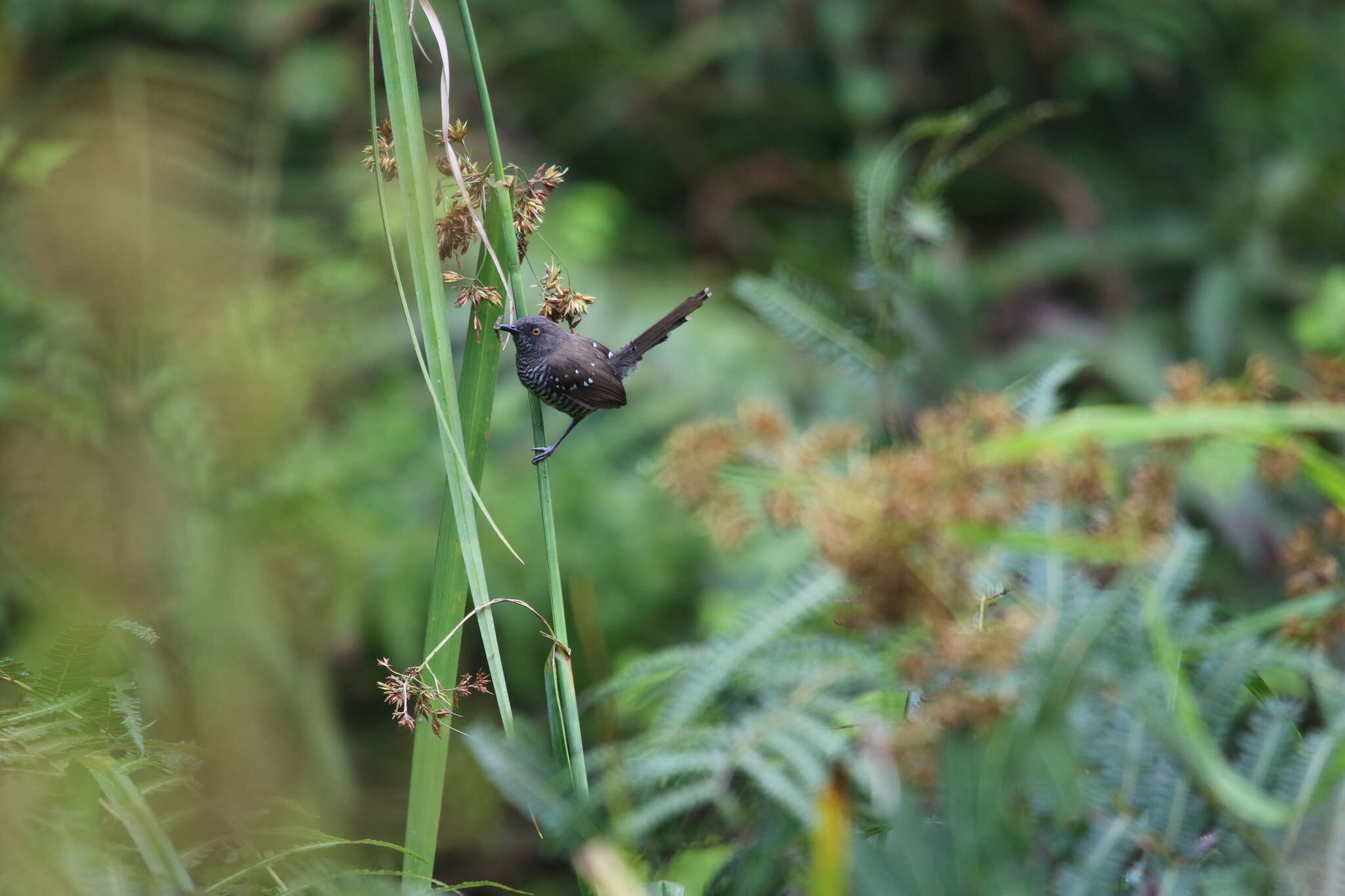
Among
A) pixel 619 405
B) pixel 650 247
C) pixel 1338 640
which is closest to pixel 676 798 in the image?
pixel 1338 640

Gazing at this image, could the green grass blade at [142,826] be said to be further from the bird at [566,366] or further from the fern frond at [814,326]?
the fern frond at [814,326]

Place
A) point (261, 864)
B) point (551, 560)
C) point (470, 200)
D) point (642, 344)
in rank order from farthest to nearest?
point (642, 344) < point (470, 200) < point (551, 560) < point (261, 864)

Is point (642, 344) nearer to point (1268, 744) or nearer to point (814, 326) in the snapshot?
point (814, 326)

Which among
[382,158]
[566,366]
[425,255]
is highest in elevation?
[382,158]

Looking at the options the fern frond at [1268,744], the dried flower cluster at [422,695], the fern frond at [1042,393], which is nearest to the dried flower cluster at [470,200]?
the dried flower cluster at [422,695]

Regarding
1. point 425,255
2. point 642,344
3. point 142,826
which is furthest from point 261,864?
point 642,344

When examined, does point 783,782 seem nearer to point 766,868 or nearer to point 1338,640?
point 766,868
